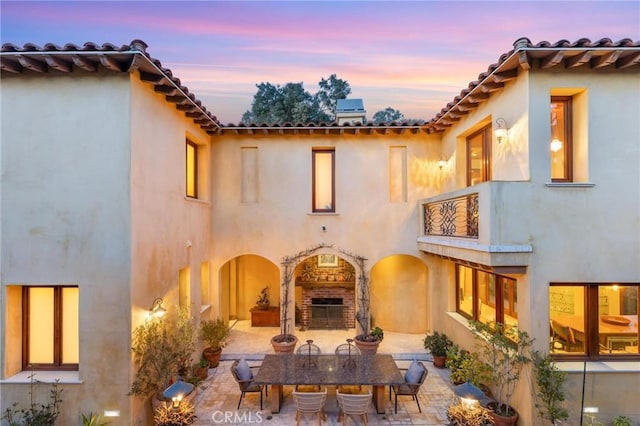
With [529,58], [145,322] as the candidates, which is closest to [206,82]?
[145,322]

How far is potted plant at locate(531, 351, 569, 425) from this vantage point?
6.16 m

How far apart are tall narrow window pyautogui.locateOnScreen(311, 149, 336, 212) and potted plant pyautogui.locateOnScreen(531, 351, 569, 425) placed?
804cm

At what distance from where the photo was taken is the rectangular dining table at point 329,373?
24.2ft

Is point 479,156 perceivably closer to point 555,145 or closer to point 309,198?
point 555,145

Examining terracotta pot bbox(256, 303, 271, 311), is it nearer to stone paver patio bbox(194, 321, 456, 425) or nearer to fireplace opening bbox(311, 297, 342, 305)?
fireplace opening bbox(311, 297, 342, 305)

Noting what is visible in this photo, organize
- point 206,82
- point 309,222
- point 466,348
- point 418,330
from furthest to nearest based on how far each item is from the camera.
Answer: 1. point 206,82
2. point 418,330
3. point 309,222
4. point 466,348

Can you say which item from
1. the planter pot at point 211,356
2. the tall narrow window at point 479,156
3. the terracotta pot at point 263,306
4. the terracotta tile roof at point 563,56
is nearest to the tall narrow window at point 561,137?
the terracotta tile roof at point 563,56

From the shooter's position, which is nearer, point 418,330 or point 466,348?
point 466,348

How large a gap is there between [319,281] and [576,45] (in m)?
12.0

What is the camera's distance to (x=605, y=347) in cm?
692

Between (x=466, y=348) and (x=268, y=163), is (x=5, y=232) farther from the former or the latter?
(x=466, y=348)

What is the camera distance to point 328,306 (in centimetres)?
1434

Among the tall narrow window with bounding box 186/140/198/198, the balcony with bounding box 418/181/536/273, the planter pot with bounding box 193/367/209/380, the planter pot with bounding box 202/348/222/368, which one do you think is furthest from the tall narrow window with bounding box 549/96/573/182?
the planter pot with bounding box 202/348/222/368

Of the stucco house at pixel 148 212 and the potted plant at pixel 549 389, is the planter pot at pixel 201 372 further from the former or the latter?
the potted plant at pixel 549 389
